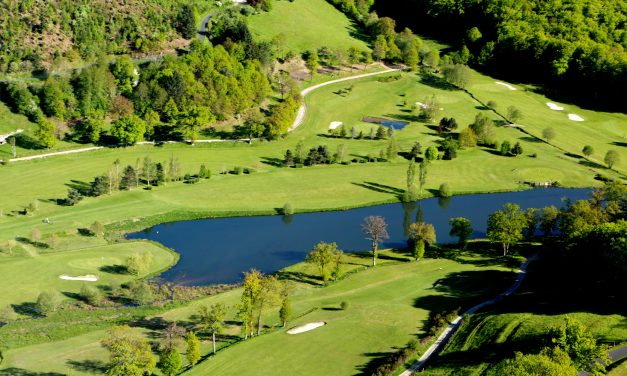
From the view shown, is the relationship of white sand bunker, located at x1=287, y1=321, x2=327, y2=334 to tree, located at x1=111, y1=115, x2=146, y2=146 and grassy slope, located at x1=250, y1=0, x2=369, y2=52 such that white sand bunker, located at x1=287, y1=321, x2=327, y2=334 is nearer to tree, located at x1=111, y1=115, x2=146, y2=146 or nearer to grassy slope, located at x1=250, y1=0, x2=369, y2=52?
tree, located at x1=111, y1=115, x2=146, y2=146

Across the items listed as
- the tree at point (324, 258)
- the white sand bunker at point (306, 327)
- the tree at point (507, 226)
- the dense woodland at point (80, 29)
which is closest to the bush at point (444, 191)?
the tree at point (507, 226)

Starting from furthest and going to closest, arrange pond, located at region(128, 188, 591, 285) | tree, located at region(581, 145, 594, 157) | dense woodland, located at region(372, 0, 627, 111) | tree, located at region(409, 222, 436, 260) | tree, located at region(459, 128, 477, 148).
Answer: dense woodland, located at region(372, 0, 627, 111)
tree, located at region(459, 128, 477, 148)
tree, located at region(581, 145, 594, 157)
tree, located at region(409, 222, 436, 260)
pond, located at region(128, 188, 591, 285)

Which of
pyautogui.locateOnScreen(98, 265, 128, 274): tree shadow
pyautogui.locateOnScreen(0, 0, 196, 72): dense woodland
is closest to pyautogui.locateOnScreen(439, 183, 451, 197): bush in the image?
pyautogui.locateOnScreen(98, 265, 128, 274): tree shadow

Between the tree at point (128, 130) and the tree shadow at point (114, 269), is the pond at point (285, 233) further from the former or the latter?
the tree at point (128, 130)

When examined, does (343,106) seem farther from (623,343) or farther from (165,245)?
(623,343)

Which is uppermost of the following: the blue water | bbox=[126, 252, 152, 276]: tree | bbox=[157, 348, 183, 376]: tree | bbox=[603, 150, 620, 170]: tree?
the blue water

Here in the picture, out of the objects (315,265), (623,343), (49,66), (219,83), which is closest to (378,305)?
(315,265)

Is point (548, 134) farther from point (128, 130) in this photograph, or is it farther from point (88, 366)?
point (88, 366)

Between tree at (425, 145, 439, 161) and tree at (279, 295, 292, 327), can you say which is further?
tree at (425, 145, 439, 161)
